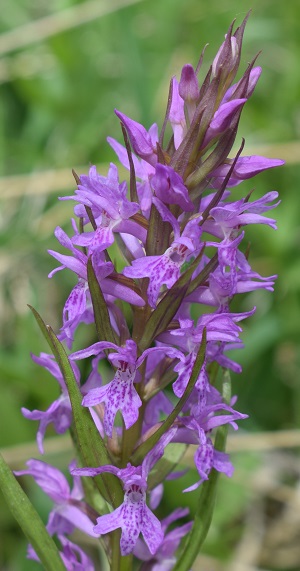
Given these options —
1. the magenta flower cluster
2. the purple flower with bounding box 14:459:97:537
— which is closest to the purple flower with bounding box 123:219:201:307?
the magenta flower cluster

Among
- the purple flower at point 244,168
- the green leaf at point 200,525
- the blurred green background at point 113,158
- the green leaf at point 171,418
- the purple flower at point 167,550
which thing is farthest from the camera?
the blurred green background at point 113,158

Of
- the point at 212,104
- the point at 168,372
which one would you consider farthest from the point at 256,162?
the point at 168,372

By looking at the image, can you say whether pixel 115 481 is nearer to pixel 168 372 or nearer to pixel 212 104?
pixel 168 372

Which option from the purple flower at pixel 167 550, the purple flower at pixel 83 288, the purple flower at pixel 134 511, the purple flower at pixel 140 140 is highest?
the purple flower at pixel 140 140

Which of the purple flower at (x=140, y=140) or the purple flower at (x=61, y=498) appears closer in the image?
the purple flower at (x=140, y=140)

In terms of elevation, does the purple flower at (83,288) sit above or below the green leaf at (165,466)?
above

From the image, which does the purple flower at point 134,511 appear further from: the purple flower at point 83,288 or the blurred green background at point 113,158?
the blurred green background at point 113,158

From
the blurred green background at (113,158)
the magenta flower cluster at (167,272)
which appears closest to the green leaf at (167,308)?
the magenta flower cluster at (167,272)

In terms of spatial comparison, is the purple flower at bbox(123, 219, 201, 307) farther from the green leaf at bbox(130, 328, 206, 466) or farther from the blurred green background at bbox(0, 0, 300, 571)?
the blurred green background at bbox(0, 0, 300, 571)
